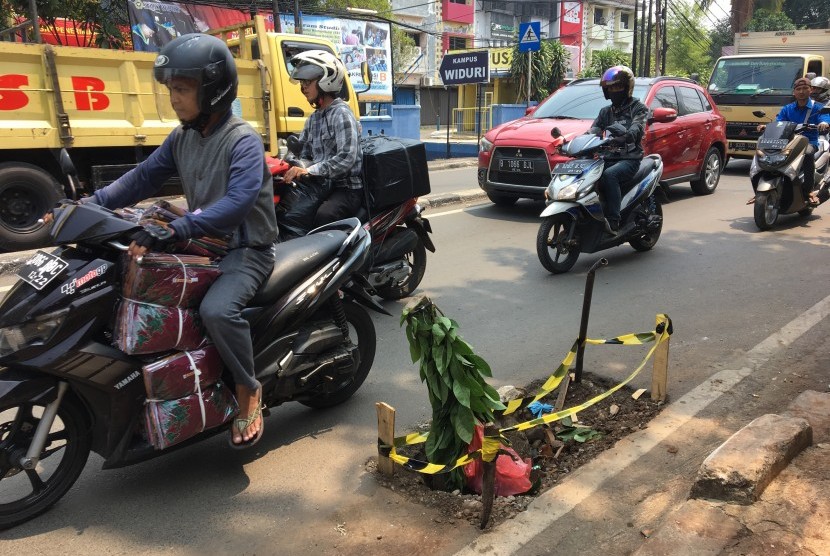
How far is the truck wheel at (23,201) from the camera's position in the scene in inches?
280

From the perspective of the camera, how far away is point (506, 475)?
2967mm

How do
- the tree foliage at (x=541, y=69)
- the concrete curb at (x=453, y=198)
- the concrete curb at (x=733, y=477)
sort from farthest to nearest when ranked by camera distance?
the tree foliage at (x=541, y=69)
the concrete curb at (x=453, y=198)
the concrete curb at (x=733, y=477)

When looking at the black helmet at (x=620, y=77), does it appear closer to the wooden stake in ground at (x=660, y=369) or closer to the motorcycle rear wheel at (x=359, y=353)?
the wooden stake in ground at (x=660, y=369)

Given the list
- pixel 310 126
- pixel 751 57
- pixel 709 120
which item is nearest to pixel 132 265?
pixel 310 126

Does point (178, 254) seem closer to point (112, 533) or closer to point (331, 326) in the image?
point (331, 326)

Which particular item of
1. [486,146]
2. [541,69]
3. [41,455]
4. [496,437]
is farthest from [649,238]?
[541,69]

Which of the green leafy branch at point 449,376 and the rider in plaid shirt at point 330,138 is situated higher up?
A: the rider in plaid shirt at point 330,138

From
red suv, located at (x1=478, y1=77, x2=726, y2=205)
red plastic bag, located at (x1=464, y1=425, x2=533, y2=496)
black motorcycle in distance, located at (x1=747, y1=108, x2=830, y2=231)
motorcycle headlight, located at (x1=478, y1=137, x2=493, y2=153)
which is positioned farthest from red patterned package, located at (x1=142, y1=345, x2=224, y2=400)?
black motorcycle in distance, located at (x1=747, y1=108, x2=830, y2=231)

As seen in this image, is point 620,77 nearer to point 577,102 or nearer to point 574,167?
point 574,167

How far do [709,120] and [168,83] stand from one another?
411 inches

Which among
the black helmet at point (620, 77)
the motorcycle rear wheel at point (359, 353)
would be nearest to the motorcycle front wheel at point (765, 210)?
the black helmet at point (620, 77)

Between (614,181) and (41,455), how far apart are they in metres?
5.47

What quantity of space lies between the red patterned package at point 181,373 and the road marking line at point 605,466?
1.30 meters

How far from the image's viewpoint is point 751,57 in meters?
14.8
